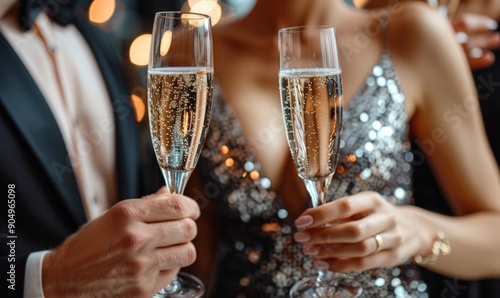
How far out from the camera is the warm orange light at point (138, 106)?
3.68 feet

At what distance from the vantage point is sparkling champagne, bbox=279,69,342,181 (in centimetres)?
65

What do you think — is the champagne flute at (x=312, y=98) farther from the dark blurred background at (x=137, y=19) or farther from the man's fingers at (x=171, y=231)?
the dark blurred background at (x=137, y=19)

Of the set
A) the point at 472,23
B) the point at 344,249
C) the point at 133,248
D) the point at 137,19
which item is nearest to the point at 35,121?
the point at 133,248

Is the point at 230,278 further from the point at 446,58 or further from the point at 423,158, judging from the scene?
the point at 446,58

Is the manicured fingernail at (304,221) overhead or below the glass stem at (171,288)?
overhead

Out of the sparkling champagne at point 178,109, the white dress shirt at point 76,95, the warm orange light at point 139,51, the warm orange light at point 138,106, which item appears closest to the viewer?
the sparkling champagne at point 178,109

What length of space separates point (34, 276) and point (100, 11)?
77cm

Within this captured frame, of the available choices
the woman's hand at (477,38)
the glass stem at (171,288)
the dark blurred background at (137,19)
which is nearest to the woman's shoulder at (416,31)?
the woman's hand at (477,38)

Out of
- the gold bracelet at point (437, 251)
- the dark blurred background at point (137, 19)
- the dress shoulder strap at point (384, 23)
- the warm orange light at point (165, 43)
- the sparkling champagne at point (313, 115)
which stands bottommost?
the gold bracelet at point (437, 251)

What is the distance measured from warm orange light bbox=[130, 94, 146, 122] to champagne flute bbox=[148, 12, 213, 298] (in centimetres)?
45

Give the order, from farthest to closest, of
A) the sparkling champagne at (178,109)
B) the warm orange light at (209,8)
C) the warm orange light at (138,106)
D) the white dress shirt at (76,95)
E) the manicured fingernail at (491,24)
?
the warm orange light at (209,8), the manicured fingernail at (491,24), the warm orange light at (138,106), the white dress shirt at (76,95), the sparkling champagne at (178,109)

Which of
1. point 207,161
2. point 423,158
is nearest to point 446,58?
point 423,158

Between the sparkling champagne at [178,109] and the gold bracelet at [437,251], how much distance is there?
44 centimetres

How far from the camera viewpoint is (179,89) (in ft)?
2.02
